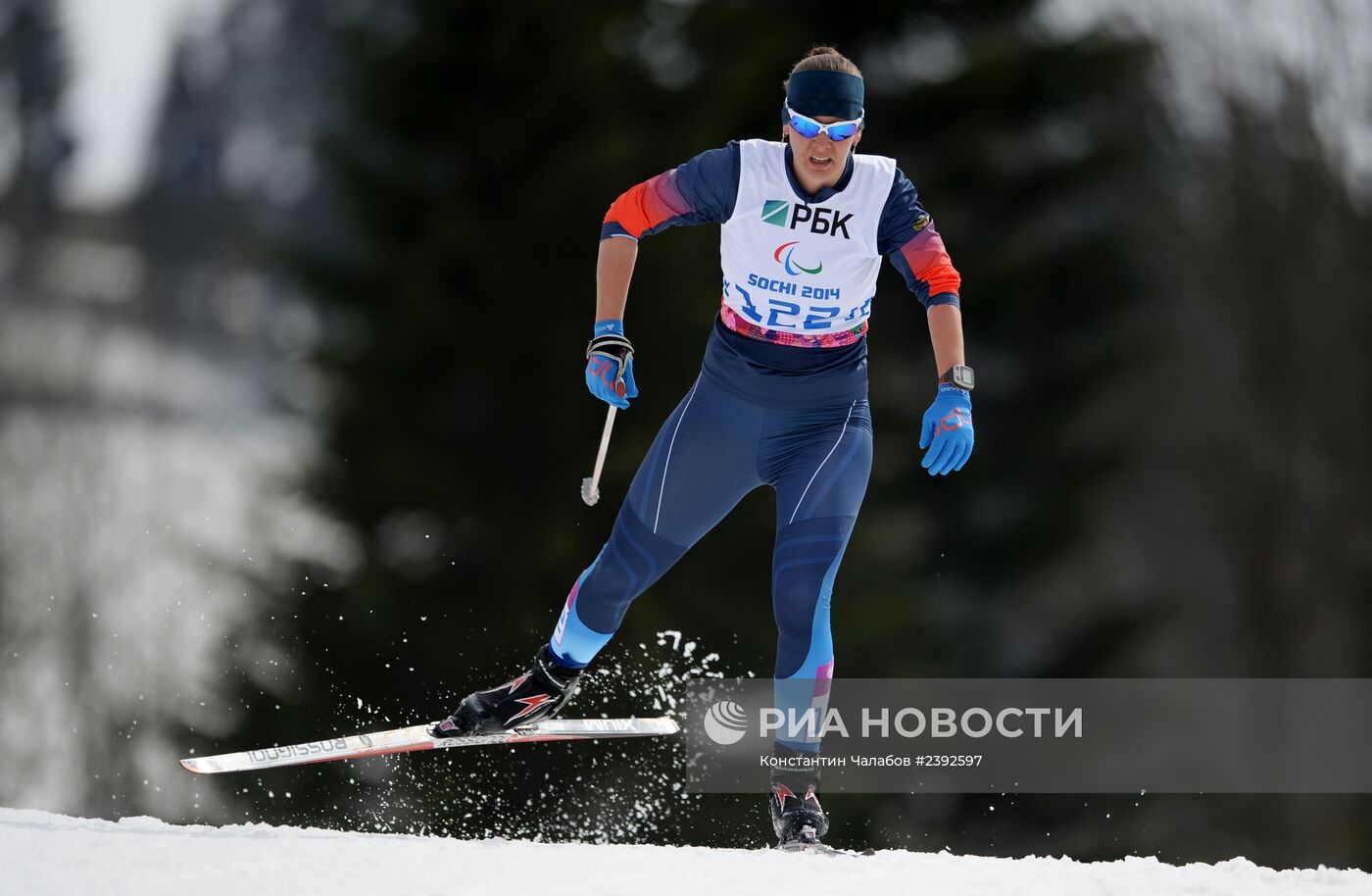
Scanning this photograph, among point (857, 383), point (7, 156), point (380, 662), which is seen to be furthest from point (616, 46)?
point (7, 156)

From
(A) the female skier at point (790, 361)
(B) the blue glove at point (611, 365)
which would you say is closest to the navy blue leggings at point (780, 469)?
(A) the female skier at point (790, 361)

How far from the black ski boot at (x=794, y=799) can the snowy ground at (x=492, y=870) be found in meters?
0.16

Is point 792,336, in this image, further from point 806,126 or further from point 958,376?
point 806,126

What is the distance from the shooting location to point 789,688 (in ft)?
17.4

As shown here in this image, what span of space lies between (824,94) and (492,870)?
2751 mm

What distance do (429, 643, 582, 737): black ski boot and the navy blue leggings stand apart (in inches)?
24.4

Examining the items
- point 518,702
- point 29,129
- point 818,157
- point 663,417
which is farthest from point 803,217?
point 29,129

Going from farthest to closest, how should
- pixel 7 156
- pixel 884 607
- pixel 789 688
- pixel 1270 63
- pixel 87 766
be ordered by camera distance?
pixel 7 156 < pixel 87 766 < pixel 1270 63 < pixel 884 607 < pixel 789 688

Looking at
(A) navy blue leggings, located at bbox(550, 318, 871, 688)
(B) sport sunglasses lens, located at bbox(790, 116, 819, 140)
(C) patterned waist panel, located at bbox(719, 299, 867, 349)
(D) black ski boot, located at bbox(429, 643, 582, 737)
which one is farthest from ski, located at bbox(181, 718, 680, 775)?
(B) sport sunglasses lens, located at bbox(790, 116, 819, 140)

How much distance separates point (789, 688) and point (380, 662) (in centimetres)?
775

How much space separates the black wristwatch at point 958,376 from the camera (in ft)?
16.8

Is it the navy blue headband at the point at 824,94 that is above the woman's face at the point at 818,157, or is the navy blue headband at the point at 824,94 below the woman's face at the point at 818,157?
above

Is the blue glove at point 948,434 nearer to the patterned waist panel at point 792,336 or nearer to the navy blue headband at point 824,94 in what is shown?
the patterned waist panel at point 792,336

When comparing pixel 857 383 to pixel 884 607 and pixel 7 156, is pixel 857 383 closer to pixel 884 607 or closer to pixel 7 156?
pixel 884 607
